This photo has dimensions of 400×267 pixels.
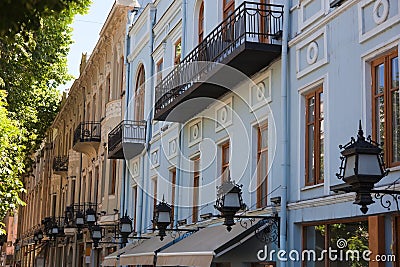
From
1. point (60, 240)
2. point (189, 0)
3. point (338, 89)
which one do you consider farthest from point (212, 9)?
point (60, 240)

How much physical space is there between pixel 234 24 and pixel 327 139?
3708 millimetres

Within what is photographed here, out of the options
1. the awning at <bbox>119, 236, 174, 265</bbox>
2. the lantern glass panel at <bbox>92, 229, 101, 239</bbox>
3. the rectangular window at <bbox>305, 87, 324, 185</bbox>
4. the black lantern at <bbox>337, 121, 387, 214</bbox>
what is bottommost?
the awning at <bbox>119, 236, 174, 265</bbox>

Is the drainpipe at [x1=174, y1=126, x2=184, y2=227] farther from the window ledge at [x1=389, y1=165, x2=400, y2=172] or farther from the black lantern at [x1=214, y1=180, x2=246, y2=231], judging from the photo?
the window ledge at [x1=389, y1=165, x2=400, y2=172]

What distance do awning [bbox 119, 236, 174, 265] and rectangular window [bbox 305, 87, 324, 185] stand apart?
20.8 feet

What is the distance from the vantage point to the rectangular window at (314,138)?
11945mm

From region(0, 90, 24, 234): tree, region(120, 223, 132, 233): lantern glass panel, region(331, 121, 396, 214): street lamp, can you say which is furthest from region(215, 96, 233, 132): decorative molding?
region(331, 121, 396, 214): street lamp

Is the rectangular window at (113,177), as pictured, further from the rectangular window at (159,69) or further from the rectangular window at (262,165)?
the rectangular window at (262,165)

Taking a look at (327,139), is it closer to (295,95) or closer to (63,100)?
(295,95)

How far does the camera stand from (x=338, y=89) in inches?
447

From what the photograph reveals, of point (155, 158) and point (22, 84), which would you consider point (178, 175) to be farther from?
point (22, 84)

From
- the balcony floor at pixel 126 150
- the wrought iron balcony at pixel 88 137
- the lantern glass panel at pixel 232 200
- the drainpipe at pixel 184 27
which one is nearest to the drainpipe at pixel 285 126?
the lantern glass panel at pixel 232 200

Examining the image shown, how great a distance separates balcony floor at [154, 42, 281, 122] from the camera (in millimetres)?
13375

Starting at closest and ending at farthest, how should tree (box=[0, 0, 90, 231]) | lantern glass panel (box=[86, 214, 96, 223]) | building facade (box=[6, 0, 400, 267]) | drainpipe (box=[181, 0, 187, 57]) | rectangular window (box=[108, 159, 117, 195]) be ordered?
building facade (box=[6, 0, 400, 267])
tree (box=[0, 0, 90, 231])
drainpipe (box=[181, 0, 187, 57])
lantern glass panel (box=[86, 214, 96, 223])
rectangular window (box=[108, 159, 117, 195])

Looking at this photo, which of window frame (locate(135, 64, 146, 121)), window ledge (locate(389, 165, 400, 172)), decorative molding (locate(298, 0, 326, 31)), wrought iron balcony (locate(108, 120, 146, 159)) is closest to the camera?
window ledge (locate(389, 165, 400, 172))
